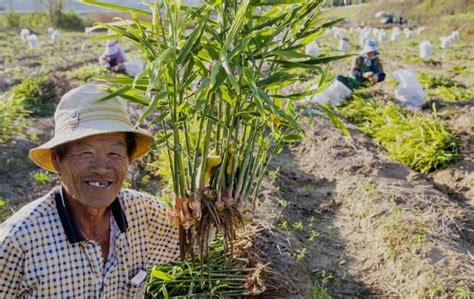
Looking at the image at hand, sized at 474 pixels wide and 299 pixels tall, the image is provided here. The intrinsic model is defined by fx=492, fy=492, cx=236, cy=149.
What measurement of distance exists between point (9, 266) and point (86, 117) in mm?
490

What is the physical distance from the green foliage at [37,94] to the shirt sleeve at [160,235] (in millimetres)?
5152

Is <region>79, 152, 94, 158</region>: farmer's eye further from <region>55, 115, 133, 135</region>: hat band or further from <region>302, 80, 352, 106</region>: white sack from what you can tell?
<region>302, 80, 352, 106</region>: white sack

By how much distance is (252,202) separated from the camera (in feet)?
5.84

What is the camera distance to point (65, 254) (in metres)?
1.52

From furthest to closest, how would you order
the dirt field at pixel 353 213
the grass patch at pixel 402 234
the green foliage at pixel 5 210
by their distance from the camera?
the green foliage at pixel 5 210 < the grass patch at pixel 402 234 < the dirt field at pixel 353 213

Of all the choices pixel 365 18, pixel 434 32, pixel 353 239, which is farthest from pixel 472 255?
pixel 365 18

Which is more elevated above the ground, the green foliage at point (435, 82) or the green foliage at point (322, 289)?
the green foliage at point (435, 82)

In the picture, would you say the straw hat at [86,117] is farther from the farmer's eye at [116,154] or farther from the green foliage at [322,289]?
the green foliage at [322,289]

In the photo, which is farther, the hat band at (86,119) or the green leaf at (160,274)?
the green leaf at (160,274)

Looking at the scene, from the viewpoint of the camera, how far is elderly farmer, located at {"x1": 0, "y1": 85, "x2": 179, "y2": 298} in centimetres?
147

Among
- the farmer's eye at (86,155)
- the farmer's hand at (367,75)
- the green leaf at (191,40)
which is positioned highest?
the green leaf at (191,40)

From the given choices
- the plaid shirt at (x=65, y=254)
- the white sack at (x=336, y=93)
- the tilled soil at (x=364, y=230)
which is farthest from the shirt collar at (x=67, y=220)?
the white sack at (x=336, y=93)

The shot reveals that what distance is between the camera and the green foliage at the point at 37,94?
6.53m

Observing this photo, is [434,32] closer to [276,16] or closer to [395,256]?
[395,256]
